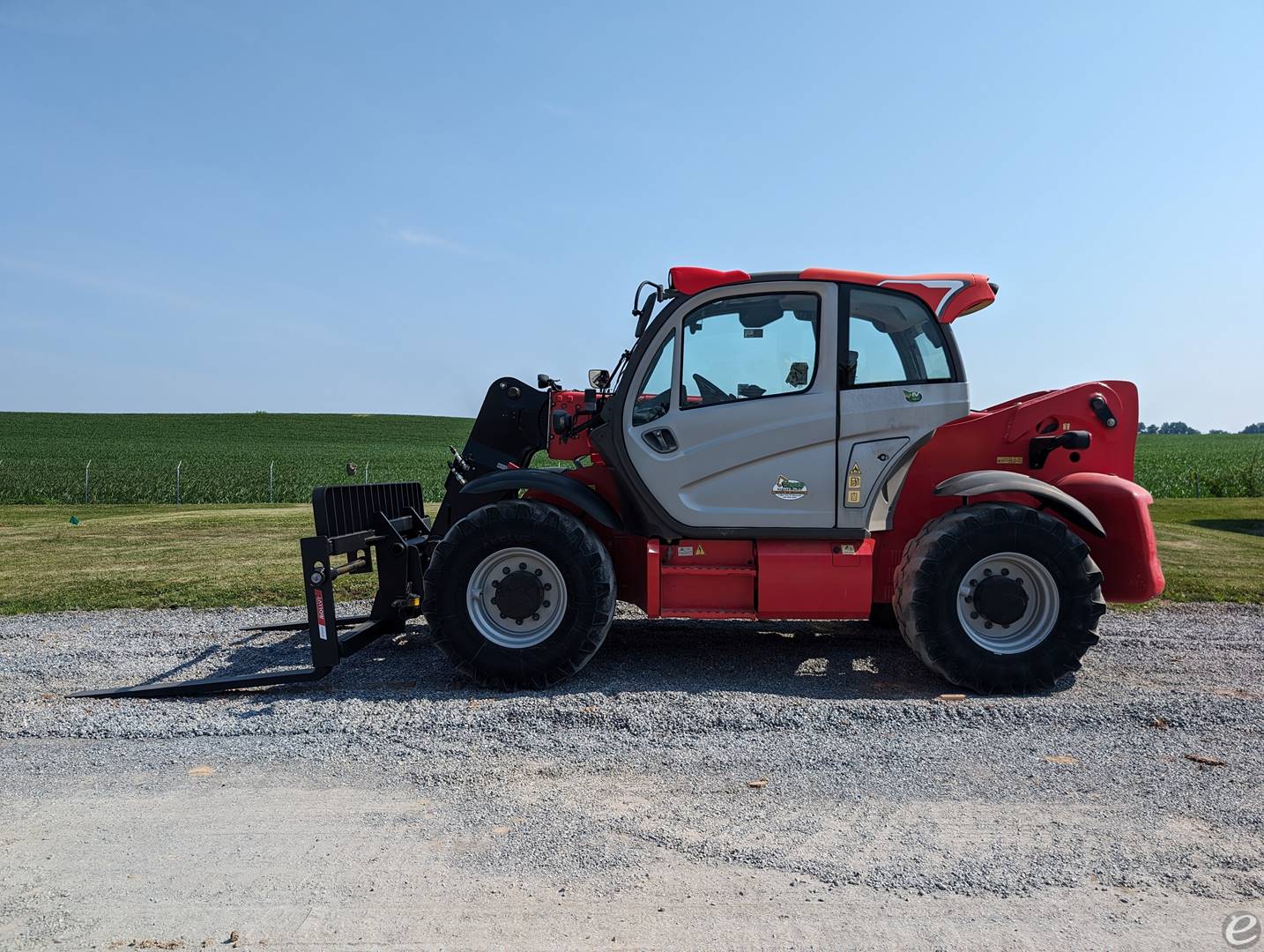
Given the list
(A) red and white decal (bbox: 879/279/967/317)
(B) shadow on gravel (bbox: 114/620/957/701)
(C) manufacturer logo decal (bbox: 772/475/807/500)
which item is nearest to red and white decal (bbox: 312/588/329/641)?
(B) shadow on gravel (bbox: 114/620/957/701)

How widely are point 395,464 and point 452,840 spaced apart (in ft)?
116

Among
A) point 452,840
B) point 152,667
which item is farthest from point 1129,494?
point 152,667

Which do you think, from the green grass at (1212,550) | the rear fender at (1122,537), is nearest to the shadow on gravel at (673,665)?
the rear fender at (1122,537)

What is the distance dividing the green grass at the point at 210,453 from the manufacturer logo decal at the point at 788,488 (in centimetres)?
520

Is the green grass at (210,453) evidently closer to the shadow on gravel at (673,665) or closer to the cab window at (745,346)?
the shadow on gravel at (673,665)

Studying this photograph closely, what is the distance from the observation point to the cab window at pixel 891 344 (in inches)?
228

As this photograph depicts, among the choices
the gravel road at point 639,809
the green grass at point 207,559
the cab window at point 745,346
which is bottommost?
the gravel road at point 639,809

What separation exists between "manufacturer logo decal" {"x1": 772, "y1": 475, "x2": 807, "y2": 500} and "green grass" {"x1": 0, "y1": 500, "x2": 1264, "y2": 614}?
5.22 m

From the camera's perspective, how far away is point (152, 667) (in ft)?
20.7

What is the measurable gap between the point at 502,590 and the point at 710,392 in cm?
185

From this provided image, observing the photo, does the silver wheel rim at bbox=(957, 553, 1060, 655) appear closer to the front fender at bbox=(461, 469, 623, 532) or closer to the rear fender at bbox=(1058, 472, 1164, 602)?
the rear fender at bbox=(1058, 472, 1164, 602)

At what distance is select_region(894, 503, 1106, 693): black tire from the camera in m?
5.55

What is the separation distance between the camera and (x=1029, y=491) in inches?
223

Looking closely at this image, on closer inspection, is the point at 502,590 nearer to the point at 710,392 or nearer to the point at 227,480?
the point at 710,392
